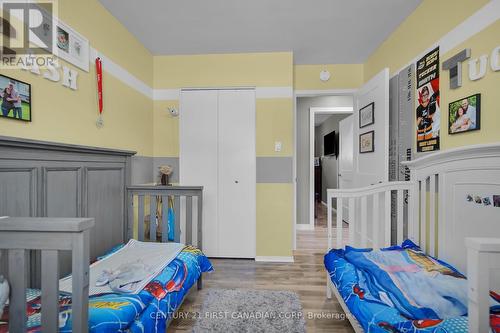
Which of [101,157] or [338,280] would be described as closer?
[338,280]

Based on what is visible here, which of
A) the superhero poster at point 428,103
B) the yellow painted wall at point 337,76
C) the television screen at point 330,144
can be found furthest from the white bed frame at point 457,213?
the television screen at point 330,144

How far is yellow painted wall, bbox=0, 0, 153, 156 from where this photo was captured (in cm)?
142

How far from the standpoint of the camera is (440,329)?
0.90m

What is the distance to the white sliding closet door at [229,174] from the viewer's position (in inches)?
110

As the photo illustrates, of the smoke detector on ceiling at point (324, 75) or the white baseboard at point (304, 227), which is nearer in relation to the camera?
the smoke detector on ceiling at point (324, 75)

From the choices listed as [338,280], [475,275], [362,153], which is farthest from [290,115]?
[475,275]

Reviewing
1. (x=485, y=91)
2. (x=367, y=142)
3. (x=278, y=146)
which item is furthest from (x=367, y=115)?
(x=485, y=91)

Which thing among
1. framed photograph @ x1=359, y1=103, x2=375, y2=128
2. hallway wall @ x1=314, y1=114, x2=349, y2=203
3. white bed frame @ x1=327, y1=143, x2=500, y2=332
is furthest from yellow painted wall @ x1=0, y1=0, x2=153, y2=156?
hallway wall @ x1=314, y1=114, x2=349, y2=203

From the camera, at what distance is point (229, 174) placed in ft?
9.22

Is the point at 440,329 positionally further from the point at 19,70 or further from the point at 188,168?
the point at 188,168

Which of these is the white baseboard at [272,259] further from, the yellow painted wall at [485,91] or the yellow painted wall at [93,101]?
the yellow painted wall at [485,91]

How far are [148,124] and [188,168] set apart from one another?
2.23 ft
